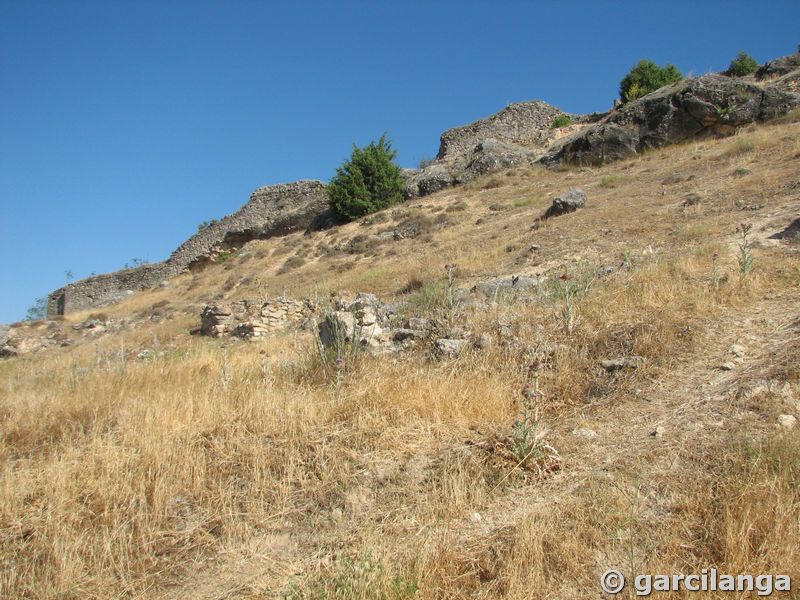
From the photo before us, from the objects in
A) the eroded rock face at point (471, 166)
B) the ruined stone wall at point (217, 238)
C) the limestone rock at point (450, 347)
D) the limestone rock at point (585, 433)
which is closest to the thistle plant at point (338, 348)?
the limestone rock at point (450, 347)

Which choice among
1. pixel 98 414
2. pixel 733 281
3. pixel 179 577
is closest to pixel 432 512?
pixel 179 577

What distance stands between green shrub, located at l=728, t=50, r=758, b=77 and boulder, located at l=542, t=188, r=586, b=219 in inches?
593

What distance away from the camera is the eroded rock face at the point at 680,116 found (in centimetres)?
1517

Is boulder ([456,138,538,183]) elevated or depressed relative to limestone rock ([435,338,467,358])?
elevated

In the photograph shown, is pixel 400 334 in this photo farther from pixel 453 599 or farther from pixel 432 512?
pixel 453 599

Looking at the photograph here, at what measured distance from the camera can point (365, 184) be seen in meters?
21.4

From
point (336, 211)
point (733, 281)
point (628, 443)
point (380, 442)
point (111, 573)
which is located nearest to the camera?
point (111, 573)

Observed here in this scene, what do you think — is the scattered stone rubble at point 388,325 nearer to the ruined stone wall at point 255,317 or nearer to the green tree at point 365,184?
the ruined stone wall at point 255,317

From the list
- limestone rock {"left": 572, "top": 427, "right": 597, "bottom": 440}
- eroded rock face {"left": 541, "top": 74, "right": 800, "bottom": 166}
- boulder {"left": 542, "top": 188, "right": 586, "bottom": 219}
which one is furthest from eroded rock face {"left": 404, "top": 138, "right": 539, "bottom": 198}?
limestone rock {"left": 572, "top": 427, "right": 597, "bottom": 440}

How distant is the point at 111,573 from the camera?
2094 millimetres

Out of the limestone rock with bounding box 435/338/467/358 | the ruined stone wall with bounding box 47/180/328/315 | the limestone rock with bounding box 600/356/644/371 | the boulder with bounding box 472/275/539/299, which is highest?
the ruined stone wall with bounding box 47/180/328/315

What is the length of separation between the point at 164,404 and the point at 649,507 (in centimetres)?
338

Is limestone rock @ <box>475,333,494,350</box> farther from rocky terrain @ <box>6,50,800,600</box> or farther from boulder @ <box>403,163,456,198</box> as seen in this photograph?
boulder @ <box>403,163,456,198</box>

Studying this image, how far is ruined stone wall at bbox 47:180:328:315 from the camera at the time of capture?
24922 mm
